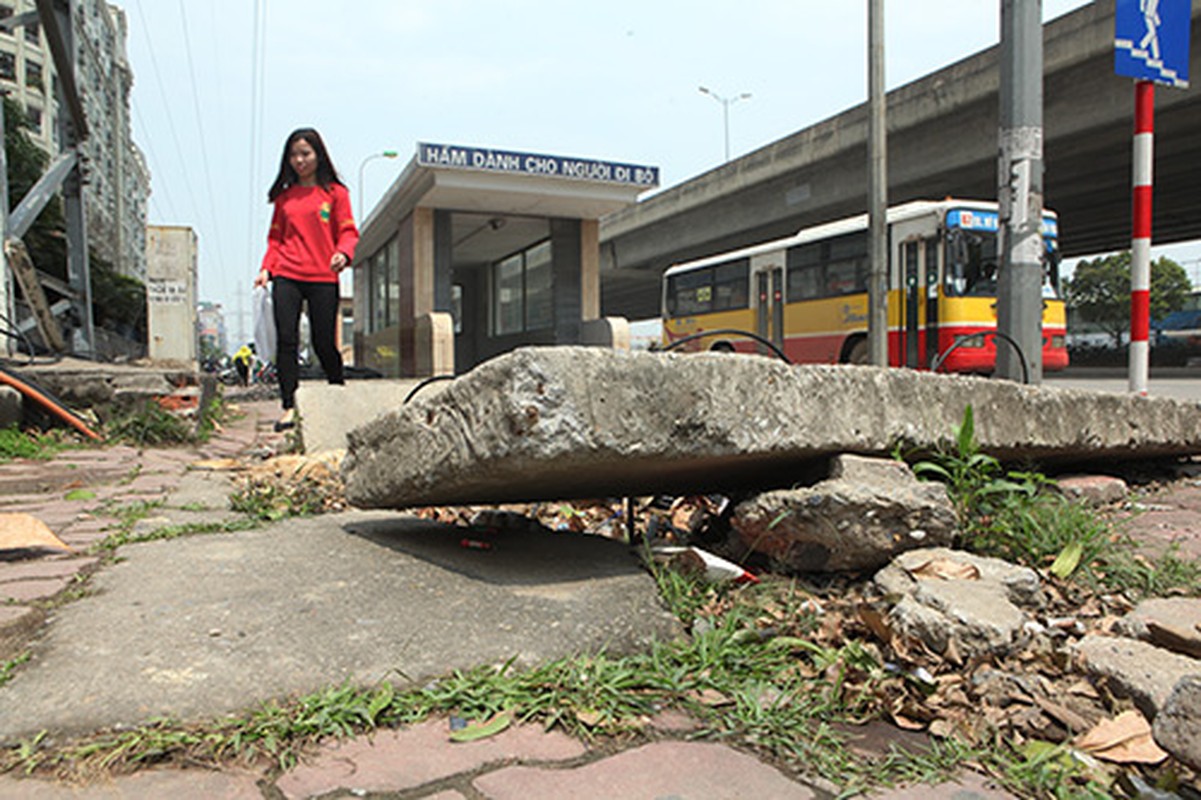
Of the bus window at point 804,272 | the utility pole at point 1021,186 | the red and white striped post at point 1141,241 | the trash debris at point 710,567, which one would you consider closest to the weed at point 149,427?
the trash debris at point 710,567

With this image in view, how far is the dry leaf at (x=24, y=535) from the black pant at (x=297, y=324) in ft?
7.82

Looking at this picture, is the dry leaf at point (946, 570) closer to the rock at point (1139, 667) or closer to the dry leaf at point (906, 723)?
the rock at point (1139, 667)

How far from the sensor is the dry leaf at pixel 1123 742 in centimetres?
139

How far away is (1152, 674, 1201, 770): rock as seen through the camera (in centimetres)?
125

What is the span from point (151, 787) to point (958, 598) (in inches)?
67.9

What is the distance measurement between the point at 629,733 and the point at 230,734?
702 millimetres

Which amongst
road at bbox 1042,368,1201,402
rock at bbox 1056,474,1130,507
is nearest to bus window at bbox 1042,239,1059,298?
road at bbox 1042,368,1201,402

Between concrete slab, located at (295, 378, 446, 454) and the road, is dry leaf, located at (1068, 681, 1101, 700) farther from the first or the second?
the road

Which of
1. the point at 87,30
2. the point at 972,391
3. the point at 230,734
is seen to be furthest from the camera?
the point at 87,30

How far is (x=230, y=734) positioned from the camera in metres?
1.32

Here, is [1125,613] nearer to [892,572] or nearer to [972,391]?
[892,572]

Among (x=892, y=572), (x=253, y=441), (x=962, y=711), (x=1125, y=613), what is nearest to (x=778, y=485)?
(x=892, y=572)

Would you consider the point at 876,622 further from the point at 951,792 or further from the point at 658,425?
the point at 658,425

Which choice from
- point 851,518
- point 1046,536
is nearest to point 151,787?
point 851,518
